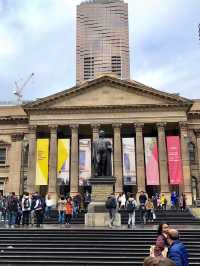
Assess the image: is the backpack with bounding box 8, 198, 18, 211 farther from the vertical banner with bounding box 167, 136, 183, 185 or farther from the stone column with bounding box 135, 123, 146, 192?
the vertical banner with bounding box 167, 136, 183, 185

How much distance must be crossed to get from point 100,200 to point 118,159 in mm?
21130

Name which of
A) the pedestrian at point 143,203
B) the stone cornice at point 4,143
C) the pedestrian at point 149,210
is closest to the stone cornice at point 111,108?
the stone cornice at point 4,143

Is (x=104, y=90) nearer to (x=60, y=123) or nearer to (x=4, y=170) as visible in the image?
(x=60, y=123)

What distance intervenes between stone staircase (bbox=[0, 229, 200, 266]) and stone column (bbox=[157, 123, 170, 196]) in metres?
24.3

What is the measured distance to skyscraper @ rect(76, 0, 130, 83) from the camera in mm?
176250

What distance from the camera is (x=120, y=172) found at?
41875mm

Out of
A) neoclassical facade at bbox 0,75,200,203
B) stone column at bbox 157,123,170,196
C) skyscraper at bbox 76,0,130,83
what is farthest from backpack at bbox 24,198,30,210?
skyscraper at bbox 76,0,130,83

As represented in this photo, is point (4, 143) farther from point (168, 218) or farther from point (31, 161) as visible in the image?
point (168, 218)

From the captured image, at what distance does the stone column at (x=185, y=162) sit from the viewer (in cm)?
4081

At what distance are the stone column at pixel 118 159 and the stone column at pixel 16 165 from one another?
12.6 m

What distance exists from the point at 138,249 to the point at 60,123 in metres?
31.7

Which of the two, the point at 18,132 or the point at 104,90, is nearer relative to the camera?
the point at 104,90

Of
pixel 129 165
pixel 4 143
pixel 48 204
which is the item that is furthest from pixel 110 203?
pixel 4 143

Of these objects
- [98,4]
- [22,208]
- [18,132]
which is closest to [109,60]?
[98,4]
